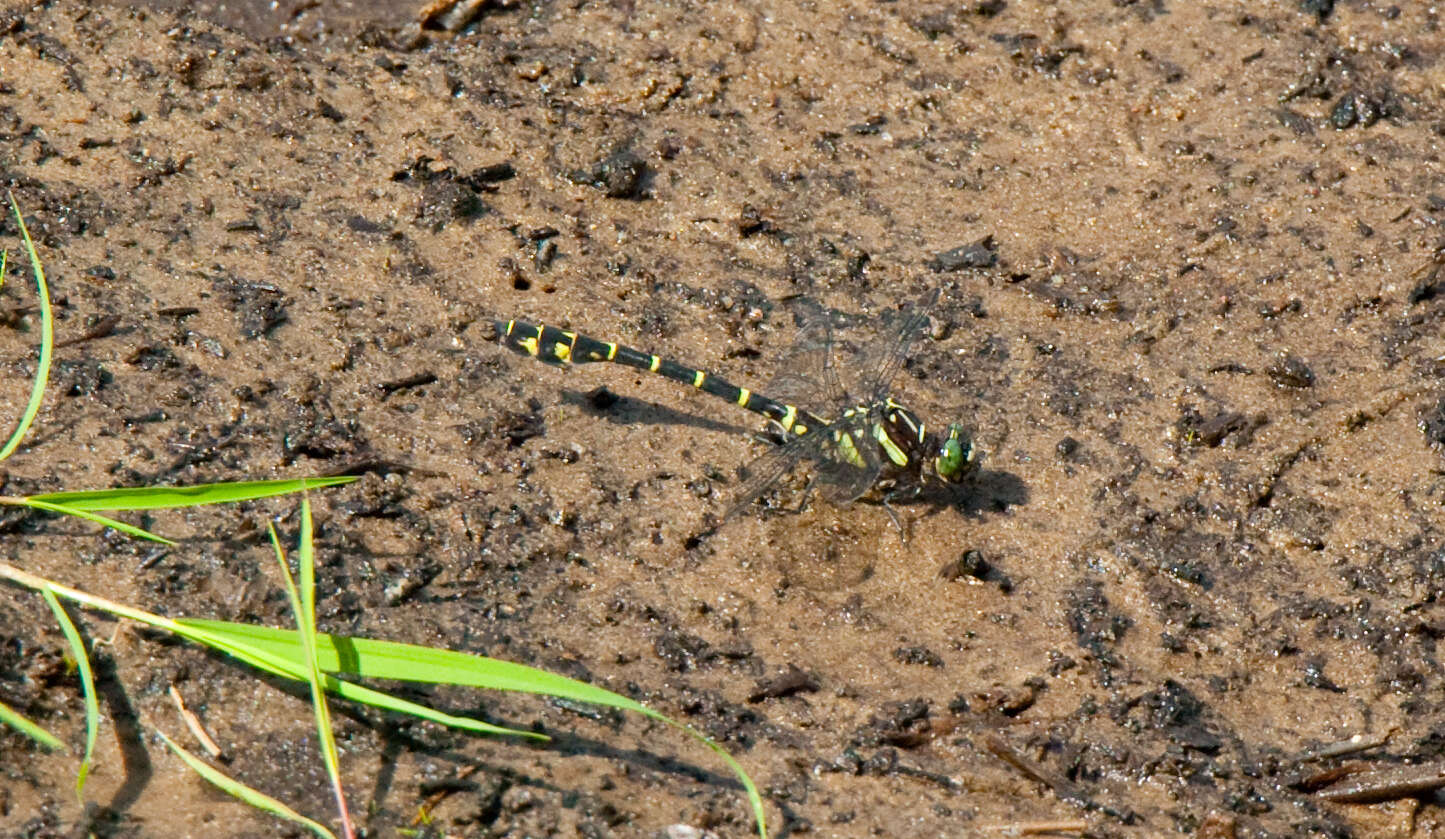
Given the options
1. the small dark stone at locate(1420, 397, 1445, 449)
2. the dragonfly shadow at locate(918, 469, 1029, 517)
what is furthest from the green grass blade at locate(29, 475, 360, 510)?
Result: the small dark stone at locate(1420, 397, 1445, 449)

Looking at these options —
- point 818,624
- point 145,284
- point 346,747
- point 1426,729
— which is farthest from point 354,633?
point 1426,729

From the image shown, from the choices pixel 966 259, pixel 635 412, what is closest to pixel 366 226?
pixel 635 412

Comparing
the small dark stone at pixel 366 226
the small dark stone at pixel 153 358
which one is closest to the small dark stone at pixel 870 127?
the small dark stone at pixel 366 226

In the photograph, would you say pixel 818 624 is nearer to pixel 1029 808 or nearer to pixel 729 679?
pixel 729 679

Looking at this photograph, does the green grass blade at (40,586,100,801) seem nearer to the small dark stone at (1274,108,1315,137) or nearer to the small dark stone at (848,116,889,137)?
the small dark stone at (848,116,889,137)

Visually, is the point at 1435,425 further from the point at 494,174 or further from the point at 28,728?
the point at 28,728

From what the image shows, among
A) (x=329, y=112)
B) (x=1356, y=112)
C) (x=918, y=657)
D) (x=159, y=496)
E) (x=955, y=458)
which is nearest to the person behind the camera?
(x=159, y=496)
